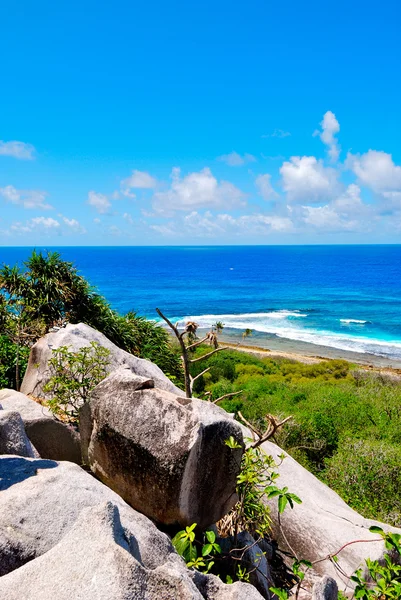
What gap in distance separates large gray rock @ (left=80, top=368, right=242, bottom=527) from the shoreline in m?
36.1

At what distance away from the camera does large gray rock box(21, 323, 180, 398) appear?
10.4 metres

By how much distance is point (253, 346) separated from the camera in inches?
1981

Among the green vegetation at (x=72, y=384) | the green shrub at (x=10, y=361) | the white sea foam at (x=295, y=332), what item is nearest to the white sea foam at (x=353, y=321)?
the white sea foam at (x=295, y=332)

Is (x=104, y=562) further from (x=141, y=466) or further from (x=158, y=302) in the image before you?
(x=158, y=302)

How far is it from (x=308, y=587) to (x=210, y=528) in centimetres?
159

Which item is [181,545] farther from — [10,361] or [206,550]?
[10,361]

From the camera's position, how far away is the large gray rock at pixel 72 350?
1038cm

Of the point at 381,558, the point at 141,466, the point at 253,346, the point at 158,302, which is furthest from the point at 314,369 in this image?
the point at 158,302

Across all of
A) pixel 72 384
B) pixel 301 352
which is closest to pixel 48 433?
pixel 72 384

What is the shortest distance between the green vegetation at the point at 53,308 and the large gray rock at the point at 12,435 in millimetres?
7138

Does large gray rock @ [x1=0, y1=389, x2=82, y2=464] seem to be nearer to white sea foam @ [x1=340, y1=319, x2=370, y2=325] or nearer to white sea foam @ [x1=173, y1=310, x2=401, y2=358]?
white sea foam @ [x1=173, y1=310, x2=401, y2=358]

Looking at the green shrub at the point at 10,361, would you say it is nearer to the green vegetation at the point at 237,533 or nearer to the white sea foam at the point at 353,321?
the green vegetation at the point at 237,533

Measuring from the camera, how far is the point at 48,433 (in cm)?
764

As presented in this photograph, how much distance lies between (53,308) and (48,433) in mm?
9101
